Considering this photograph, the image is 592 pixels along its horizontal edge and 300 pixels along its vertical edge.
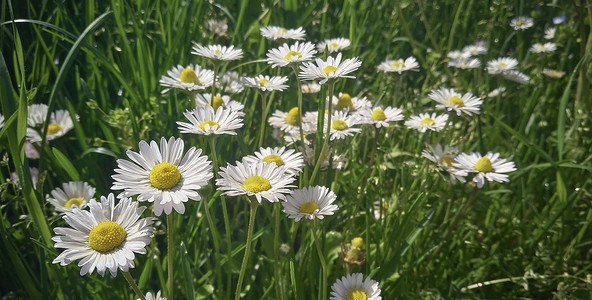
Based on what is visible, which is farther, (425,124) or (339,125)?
(425,124)

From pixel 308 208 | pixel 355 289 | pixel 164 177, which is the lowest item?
pixel 355 289

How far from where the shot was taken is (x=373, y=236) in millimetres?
1627

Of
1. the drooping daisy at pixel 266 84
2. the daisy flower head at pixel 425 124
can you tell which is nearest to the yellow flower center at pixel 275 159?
the drooping daisy at pixel 266 84

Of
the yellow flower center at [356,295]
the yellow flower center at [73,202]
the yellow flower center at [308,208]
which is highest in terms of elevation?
the yellow flower center at [308,208]

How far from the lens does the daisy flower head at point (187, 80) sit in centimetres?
139

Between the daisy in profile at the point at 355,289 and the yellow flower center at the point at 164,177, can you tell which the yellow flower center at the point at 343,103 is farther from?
the yellow flower center at the point at 164,177

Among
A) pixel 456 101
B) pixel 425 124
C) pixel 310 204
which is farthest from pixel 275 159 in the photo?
pixel 456 101

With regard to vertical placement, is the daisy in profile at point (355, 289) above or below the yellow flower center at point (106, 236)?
below

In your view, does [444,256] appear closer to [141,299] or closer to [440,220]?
[440,220]

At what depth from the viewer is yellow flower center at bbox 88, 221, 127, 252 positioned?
0.92 m

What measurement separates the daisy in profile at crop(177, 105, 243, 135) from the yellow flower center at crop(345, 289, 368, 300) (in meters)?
0.52

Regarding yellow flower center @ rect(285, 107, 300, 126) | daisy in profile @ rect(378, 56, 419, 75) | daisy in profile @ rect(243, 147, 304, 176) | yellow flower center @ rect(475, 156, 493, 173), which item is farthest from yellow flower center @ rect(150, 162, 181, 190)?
daisy in profile @ rect(378, 56, 419, 75)

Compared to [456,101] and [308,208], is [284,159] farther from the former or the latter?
[456,101]

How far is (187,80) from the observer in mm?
1441
